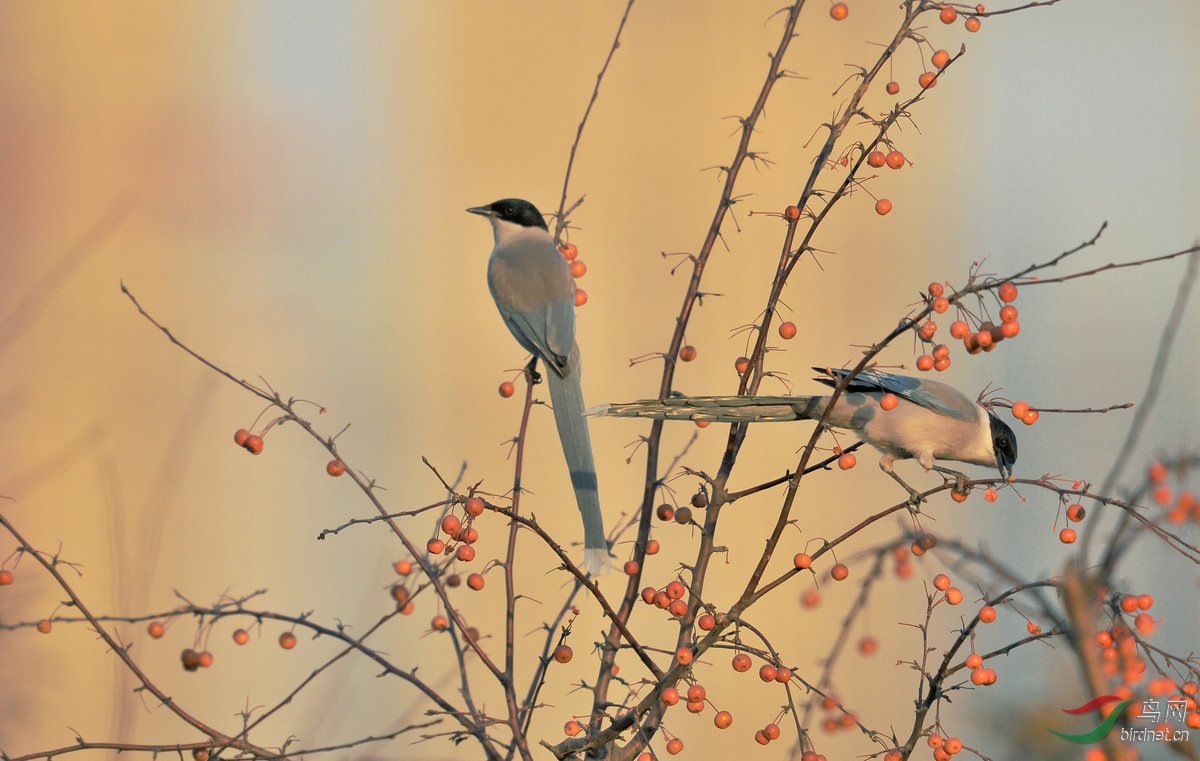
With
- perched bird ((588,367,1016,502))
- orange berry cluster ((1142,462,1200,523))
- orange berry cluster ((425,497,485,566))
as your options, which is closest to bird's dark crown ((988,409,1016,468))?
perched bird ((588,367,1016,502))

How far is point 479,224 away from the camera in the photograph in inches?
129

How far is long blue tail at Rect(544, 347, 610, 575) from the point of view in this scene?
178cm

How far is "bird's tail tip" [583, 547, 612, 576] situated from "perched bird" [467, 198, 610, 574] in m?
0.22

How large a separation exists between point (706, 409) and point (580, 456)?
449mm

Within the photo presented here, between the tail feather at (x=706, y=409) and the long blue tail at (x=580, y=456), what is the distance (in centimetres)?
27

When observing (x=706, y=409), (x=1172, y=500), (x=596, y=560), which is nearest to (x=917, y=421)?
(x=1172, y=500)

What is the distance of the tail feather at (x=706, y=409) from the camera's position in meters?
1.56

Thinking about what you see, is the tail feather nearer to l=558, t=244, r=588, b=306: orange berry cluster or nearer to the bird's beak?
l=558, t=244, r=588, b=306: orange berry cluster

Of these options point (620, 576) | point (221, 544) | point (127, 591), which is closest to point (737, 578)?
point (620, 576)

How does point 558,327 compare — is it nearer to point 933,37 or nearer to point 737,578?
point 737,578

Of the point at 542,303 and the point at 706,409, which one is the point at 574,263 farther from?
the point at 706,409

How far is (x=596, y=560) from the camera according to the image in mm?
1758

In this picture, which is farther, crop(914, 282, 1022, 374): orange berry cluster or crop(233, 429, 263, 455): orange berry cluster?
crop(233, 429, 263, 455): orange berry cluster

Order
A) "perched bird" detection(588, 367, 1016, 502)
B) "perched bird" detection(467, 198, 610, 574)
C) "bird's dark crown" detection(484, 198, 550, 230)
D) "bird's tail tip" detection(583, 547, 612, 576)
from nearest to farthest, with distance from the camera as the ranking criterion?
1. "bird's tail tip" detection(583, 547, 612, 576)
2. "perched bird" detection(588, 367, 1016, 502)
3. "perched bird" detection(467, 198, 610, 574)
4. "bird's dark crown" detection(484, 198, 550, 230)
